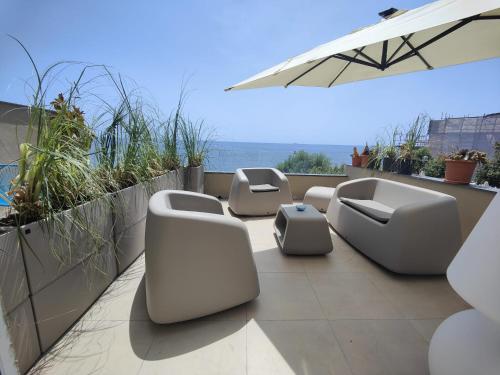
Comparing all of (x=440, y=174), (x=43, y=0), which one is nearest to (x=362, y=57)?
(x=440, y=174)

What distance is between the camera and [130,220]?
7.19ft

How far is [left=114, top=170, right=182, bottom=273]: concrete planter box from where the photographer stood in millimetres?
2002

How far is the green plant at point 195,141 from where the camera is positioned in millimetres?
3613

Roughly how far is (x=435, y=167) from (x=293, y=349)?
3344mm

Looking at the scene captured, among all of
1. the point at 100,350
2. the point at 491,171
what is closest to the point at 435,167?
the point at 491,171

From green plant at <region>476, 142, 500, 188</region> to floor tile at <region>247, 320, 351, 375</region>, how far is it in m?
2.59

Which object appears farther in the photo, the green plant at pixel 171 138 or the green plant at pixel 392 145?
the green plant at pixel 392 145

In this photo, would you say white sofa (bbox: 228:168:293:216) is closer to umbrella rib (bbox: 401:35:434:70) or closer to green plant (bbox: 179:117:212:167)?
green plant (bbox: 179:117:212:167)

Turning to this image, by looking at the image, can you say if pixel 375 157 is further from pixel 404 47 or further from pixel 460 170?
pixel 404 47

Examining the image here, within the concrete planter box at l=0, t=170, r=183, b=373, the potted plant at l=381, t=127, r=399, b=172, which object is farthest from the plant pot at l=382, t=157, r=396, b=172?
the concrete planter box at l=0, t=170, r=183, b=373

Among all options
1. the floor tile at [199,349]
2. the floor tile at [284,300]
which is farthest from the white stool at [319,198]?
the floor tile at [199,349]

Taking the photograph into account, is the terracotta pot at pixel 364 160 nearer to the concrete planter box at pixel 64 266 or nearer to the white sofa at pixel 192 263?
the white sofa at pixel 192 263

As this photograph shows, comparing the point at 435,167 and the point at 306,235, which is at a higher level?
the point at 435,167

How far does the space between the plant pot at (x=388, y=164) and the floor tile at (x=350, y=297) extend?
236 centimetres
